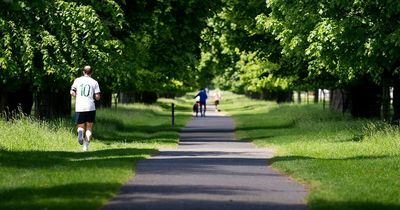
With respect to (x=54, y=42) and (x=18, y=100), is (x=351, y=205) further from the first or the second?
→ (x=18, y=100)

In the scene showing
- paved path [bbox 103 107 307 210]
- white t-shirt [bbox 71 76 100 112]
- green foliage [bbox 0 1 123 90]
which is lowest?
paved path [bbox 103 107 307 210]

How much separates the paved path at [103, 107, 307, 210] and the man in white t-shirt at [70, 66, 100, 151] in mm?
2011

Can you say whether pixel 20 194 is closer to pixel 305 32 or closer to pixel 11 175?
pixel 11 175

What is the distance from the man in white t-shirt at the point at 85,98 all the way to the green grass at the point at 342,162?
4.31 metres

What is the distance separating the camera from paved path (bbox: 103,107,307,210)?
11400 mm

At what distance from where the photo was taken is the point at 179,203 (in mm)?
11414

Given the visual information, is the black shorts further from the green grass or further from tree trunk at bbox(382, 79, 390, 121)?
tree trunk at bbox(382, 79, 390, 121)

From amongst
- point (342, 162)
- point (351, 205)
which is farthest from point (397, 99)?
point (351, 205)

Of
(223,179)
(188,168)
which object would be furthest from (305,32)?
(223,179)

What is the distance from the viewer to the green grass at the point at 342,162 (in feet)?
39.8

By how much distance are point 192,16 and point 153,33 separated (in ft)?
5.05

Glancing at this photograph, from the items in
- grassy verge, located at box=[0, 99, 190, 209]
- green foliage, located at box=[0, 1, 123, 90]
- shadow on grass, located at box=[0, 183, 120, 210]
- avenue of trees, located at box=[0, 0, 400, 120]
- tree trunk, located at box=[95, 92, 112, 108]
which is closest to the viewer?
shadow on grass, located at box=[0, 183, 120, 210]

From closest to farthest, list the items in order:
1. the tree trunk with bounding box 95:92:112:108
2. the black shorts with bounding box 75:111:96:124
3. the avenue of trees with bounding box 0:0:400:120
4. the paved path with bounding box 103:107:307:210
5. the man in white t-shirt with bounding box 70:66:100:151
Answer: the paved path with bounding box 103:107:307:210 < the man in white t-shirt with bounding box 70:66:100:151 < the black shorts with bounding box 75:111:96:124 < the avenue of trees with bounding box 0:0:400:120 < the tree trunk with bounding box 95:92:112:108

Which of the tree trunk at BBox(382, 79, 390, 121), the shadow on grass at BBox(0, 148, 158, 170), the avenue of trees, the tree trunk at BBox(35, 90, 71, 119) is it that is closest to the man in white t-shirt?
the shadow on grass at BBox(0, 148, 158, 170)
